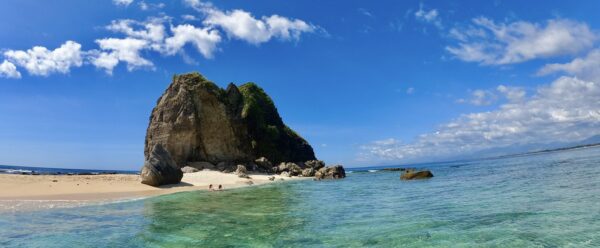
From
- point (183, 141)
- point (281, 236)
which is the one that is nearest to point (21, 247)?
point (281, 236)

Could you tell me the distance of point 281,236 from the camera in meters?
12.4

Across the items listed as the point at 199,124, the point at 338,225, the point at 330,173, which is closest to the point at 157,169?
the point at 338,225

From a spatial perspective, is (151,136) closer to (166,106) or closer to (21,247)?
(166,106)

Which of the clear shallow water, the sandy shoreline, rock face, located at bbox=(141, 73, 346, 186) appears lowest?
Answer: the clear shallow water

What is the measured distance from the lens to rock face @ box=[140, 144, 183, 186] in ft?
106

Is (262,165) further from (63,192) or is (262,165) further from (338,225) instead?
(338,225)

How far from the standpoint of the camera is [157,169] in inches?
1289

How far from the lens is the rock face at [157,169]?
106 ft

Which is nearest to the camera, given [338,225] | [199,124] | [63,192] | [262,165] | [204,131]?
[338,225]

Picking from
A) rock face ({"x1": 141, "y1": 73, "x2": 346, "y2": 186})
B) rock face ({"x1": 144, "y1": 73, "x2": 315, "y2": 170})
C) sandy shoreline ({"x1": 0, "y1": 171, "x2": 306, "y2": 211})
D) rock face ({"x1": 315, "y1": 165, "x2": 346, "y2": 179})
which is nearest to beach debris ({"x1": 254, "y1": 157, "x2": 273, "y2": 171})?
rock face ({"x1": 141, "y1": 73, "x2": 346, "y2": 186})

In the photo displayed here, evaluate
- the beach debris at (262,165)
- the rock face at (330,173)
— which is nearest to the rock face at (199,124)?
the beach debris at (262,165)

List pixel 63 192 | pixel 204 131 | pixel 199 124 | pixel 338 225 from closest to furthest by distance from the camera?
1. pixel 338 225
2. pixel 63 192
3. pixel 199 124
4. pixel 204 131

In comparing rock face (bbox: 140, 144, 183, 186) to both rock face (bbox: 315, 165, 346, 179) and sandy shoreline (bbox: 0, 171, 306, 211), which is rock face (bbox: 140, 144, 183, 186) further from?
rock face (bbox: 315, 165, 346, 179)

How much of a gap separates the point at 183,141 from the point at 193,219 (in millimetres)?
44171
